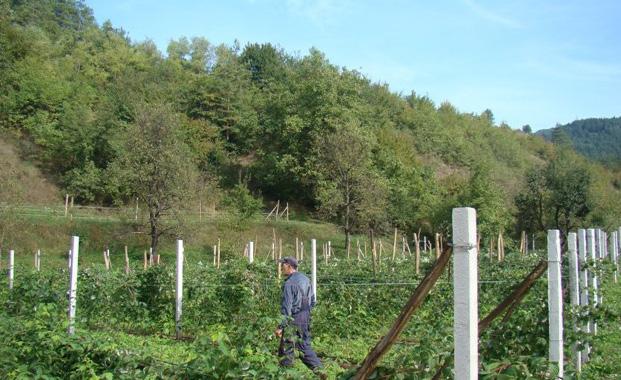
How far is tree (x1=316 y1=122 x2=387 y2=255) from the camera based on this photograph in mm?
36250

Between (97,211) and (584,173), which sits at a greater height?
(584,173)

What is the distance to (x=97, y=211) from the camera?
1511 inches

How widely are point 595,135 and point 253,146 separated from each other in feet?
433

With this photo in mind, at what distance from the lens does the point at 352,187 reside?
3734 cm

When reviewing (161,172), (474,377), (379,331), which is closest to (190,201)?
(161,172)

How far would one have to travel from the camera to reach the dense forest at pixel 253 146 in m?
35.7

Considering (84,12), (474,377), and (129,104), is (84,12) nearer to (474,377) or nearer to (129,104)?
(129,104)

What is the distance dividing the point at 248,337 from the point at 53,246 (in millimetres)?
30433

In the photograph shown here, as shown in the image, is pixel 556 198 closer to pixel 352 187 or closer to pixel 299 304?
pixel 352 187

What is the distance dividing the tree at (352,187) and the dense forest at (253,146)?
9cm

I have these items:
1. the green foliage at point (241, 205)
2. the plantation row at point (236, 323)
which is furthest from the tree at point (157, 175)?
the plantation row at point (236, 323)

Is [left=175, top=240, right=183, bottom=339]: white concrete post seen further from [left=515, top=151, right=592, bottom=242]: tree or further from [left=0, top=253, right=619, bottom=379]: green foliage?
[left=515, top=151, right=592, bottom=242]: tree

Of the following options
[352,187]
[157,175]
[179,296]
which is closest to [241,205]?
[352,187]

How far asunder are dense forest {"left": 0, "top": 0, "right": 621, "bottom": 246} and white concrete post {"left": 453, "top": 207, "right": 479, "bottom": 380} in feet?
88.6
